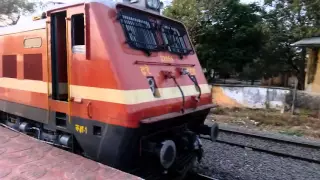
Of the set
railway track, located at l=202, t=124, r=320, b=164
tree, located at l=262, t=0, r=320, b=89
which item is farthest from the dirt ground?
tree, located at l=262, t=0, r=320, b=89

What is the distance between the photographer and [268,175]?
532cm

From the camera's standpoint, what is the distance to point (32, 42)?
4.60 m

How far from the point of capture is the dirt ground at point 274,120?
957cm

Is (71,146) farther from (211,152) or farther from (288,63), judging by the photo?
(288,63)

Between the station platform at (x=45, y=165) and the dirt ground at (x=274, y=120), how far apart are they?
748 cm

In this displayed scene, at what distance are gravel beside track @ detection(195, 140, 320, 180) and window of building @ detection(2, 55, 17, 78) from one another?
3.68 meters

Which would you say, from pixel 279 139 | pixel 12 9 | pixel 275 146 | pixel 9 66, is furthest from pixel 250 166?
pixel 12 9

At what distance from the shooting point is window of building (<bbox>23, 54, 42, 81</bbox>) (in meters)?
4.45

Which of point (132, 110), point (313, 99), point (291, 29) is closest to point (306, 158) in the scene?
point (132, 110)

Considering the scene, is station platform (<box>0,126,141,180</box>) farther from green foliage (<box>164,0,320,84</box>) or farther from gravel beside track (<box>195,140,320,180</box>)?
green foliage (<box>164,0,320,84</box>)

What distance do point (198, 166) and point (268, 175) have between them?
1254mm

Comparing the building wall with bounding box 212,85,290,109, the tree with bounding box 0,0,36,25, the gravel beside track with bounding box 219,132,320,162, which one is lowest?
the gravel beside track with bounding box 219,132,320,162

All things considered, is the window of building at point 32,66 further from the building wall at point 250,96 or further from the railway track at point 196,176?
the building wall at point 250,96

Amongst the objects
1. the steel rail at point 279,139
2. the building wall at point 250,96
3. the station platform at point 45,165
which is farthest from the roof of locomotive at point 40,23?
the building wall at point 250,96
